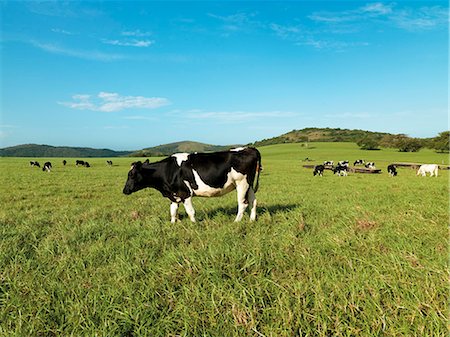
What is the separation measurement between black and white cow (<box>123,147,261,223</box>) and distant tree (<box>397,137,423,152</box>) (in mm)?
92644

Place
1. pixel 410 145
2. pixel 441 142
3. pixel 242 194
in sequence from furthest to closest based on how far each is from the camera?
pixel 410 145 < pixel 441 142 < pixel 242 194

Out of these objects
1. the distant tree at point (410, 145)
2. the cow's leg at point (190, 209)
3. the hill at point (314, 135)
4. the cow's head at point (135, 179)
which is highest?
the hill at point (314, 135)

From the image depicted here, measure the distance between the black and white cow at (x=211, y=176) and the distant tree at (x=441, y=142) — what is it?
8614 cm

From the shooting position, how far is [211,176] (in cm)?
706

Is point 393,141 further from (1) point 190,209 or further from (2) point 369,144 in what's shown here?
(1) point 190,209

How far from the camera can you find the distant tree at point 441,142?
2854 inches

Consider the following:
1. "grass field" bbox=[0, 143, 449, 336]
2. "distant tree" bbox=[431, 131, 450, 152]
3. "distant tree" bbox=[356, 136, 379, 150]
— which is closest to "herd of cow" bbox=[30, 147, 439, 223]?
"grass field" bbox=[0, 143, 449, 336]

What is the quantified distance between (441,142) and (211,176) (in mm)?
91108

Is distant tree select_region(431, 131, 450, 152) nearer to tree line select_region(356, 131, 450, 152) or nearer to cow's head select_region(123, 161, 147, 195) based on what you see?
tree line select_region(356, 131, 450, 152)

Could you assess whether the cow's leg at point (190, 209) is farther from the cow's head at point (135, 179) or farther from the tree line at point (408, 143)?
the tree line at point (408, 143)

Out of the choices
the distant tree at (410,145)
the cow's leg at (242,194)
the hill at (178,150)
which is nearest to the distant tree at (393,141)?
the distant tree at (410,145)

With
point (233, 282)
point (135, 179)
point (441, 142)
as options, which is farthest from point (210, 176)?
point (441, 142)

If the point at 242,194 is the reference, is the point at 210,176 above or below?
above

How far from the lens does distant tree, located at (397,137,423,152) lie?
81.6 metres
